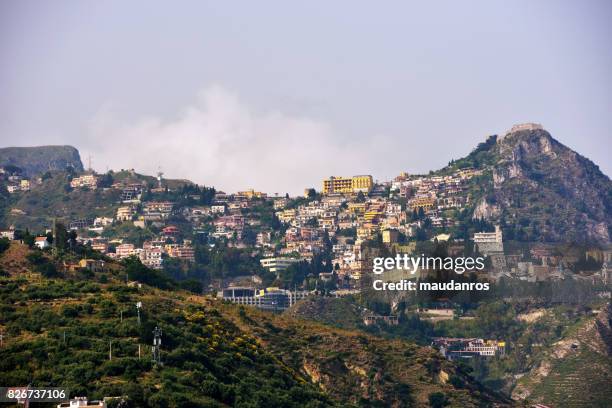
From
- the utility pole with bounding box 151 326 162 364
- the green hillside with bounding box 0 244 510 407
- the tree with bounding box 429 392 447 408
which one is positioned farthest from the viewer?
the tree with bounding box 429 392 447 408

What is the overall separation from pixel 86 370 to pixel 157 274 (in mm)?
45335

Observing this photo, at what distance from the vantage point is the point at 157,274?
132125 millimetres

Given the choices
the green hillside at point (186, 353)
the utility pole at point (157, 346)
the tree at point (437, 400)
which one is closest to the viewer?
the green hillside at point (186, 353)

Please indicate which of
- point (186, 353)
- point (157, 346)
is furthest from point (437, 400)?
point (157, 346)

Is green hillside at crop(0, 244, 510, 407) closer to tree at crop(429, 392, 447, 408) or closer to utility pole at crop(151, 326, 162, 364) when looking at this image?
tree at crop(429, 392, 447, 408)

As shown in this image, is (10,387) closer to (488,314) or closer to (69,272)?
(69,272)

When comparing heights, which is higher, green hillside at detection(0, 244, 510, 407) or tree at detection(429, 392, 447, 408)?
green hillside at detection(0, 244, 510, 407)

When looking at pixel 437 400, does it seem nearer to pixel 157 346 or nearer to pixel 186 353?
pixel 186 353

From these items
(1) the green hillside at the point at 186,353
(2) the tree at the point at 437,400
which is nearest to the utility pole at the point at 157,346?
(1) the green hillside at the point at 186,353

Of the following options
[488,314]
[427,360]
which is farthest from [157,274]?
[488,314]

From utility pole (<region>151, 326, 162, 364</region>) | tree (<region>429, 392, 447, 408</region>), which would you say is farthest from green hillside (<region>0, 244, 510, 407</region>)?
utility pole (<region>151, 326, 162, 364</region>)

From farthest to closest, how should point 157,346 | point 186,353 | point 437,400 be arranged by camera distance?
1. point 437,400
2. point 186,353
3. point 157,346

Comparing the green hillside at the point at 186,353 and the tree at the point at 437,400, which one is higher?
the green hillside at the point at 186,353

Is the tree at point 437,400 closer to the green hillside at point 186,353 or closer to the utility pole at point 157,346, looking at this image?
the green hillside at point 186,353
